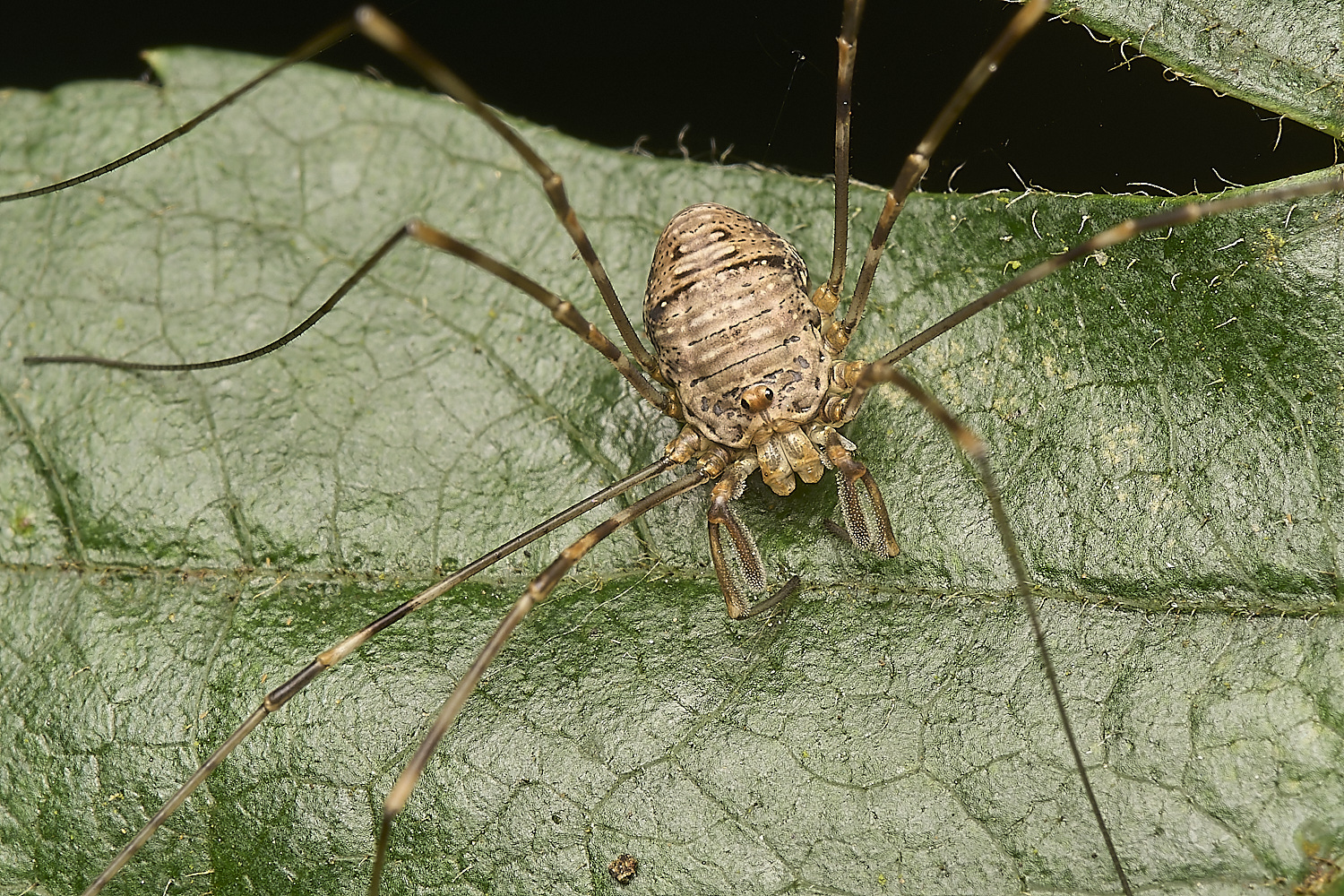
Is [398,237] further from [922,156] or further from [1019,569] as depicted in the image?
[1019,569]

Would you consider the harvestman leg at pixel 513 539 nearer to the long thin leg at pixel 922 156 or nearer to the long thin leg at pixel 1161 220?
the long thin leg at pixel 922 156

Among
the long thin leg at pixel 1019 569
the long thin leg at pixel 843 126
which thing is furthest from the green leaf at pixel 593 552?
the long thin leg at pixel 843 126

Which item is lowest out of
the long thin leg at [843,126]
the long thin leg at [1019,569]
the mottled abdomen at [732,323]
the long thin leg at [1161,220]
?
the long thin leg at [1019,569]

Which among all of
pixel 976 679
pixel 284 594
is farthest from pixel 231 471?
pixel 976 679

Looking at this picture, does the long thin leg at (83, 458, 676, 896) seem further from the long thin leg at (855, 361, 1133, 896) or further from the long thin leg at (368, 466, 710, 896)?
the long thin leg at (855, 361, 1133, 896)

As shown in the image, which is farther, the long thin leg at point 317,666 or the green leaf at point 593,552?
the long thin leg at point 317,666
